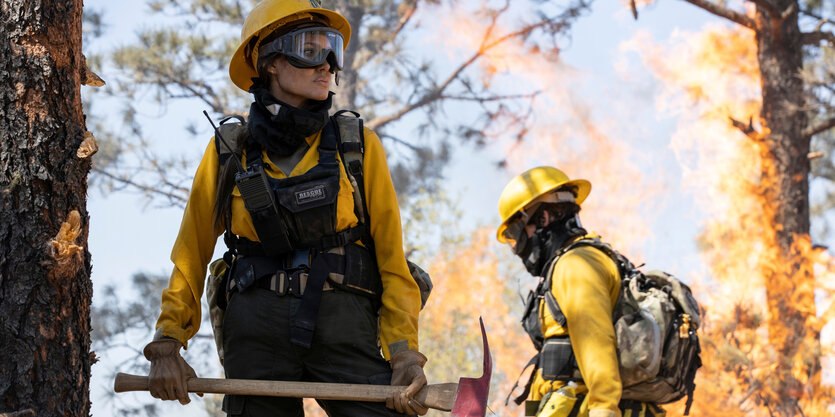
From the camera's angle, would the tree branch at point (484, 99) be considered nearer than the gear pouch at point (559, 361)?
No

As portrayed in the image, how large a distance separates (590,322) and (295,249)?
1.90m

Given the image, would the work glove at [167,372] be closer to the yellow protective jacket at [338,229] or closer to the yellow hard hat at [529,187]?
the yellow protective jacket at [338,229]

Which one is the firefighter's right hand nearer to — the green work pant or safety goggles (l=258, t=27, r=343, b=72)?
the green work pant

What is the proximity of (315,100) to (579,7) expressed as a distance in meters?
12.1

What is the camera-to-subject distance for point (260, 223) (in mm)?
3186

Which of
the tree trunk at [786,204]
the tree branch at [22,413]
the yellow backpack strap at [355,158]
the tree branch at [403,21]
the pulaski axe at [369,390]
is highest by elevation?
the tree branch at [403,21]

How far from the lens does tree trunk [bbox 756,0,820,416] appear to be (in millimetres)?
10875

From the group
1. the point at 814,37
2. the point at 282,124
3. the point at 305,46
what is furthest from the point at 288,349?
the point at 814,37

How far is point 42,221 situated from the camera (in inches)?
120

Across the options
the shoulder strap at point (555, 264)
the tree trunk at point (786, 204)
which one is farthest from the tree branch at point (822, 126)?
the shoulder strap at point (555, 264)

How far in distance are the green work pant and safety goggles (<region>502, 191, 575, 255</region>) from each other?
7.75 ft

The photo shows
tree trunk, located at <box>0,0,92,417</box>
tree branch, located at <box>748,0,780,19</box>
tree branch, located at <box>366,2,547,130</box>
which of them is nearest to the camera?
tree trunk, located at <box>0,0,92,417</box>

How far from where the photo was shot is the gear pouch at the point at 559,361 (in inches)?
186

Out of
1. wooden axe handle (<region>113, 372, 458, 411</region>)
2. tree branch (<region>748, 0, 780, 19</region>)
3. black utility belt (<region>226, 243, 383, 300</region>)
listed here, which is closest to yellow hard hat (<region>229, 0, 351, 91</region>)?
black utility belt (<region>226, 243, 383, 300</region>)
